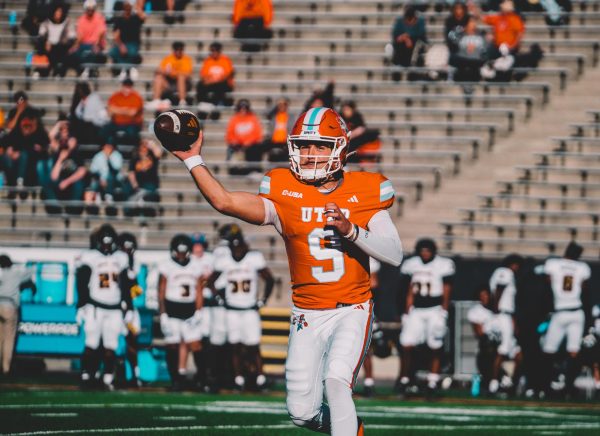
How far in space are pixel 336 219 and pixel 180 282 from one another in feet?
24.4

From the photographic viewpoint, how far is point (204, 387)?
46.0ft

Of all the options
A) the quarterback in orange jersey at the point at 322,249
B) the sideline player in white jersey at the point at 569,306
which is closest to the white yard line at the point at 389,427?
the quarterback in orange jersey at the point at 322,249

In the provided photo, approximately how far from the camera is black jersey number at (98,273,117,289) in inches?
541

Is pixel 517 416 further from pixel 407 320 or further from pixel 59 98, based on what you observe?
pixel 59 98

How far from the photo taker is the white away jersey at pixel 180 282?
14.0 m

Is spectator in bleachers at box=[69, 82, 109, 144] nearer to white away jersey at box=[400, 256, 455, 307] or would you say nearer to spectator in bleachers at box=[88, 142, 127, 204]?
spectator in bleachers at box=[88, 142, 127, 204]

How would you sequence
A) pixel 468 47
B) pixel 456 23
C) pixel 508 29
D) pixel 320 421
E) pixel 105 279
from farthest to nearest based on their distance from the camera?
pixel 456 23
pixel 508 29
pixel 468 47
pixel 105 279
pixel 320 421

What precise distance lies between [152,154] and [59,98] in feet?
9.12

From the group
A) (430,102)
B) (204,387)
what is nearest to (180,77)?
(430,102)

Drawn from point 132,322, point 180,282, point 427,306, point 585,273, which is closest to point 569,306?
point 585,273

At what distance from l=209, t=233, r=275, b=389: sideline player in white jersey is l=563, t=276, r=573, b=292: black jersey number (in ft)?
10.1

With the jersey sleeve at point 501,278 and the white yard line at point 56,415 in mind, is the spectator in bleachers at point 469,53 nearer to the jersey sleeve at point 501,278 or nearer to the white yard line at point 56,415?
the jersey sleeve at point 501,278

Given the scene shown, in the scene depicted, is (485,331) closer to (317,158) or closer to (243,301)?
(243,301)

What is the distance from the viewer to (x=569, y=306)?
1424cm
